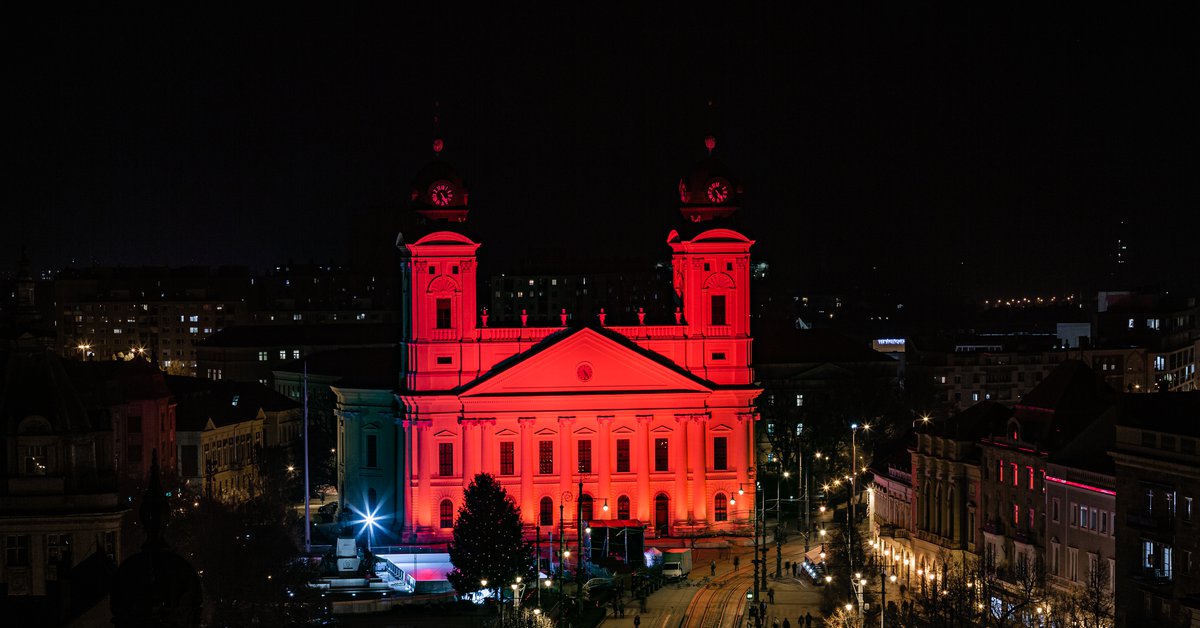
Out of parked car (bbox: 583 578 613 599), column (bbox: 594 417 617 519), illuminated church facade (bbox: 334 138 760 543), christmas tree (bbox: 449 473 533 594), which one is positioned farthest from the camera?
column (bbox: 594 417 617 519)

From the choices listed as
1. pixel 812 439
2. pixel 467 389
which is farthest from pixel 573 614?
pixel 812 439

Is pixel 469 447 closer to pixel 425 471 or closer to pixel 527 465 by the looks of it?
pixel 425 471

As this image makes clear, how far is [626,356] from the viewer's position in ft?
369

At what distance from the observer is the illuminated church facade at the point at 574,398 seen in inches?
4380

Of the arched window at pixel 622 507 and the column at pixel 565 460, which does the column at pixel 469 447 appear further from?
the arched window at pixel 622 507

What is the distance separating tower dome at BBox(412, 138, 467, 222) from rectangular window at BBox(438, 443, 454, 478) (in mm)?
12472

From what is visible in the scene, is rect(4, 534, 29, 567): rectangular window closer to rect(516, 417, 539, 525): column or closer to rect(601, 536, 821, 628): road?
rect(601, 536, 821, 628): road

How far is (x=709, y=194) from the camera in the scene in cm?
11369

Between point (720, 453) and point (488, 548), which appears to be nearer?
point (488, 548)

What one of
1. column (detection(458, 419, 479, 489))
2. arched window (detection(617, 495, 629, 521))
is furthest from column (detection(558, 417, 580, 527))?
column (detection(458, 419, 479, 489))

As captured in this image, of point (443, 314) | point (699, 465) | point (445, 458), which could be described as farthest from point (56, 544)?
point (699, 465)

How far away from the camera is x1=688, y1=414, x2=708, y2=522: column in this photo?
113 meters

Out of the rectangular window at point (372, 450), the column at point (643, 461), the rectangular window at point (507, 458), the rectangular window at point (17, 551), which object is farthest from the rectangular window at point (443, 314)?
the rectangular window at point (17, 551)

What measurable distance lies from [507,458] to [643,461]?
24.8 ft
